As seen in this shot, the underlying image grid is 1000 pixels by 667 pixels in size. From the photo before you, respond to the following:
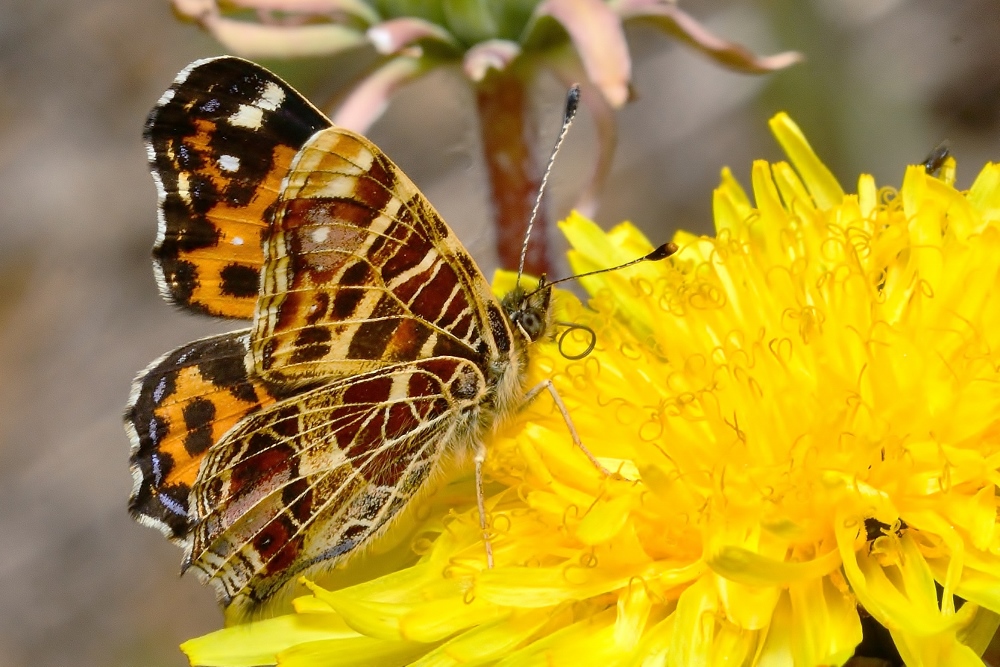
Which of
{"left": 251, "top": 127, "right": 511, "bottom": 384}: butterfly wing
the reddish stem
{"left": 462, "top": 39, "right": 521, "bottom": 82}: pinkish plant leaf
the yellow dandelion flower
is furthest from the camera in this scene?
the reddish stem

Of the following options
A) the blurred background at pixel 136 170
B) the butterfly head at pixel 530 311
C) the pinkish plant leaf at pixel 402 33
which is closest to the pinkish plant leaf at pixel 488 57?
the pinkish plant leaf at pixel 402 33

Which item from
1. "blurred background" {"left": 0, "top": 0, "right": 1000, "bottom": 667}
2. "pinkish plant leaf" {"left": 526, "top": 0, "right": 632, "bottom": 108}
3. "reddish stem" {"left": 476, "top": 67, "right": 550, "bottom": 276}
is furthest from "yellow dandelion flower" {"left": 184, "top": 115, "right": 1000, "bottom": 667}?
"blurred background" {"left": 0, "top": 0, "right": 1000, "bottom": 667}

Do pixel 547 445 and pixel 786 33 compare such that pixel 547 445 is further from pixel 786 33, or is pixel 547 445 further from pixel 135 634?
pixel 135 634

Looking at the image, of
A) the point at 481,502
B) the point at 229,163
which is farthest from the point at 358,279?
the point at 481,502

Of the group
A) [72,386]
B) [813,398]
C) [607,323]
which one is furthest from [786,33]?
[72,386]

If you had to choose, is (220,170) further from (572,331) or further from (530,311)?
(572,331)

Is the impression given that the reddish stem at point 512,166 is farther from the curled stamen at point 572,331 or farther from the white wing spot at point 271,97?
the white wing spot at point 271,97

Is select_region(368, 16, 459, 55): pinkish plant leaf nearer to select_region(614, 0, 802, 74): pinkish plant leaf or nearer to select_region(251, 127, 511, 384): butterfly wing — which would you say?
select_region(614, 0, 802, 74): pinkish plant leaf

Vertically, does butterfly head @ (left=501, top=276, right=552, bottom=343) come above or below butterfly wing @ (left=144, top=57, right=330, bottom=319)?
below
